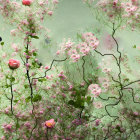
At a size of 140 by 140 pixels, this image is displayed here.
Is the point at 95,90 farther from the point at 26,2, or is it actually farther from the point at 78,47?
the point at 26,2

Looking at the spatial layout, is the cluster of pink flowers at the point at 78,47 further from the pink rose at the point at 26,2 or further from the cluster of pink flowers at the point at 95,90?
the pink rose at the point at 26,2

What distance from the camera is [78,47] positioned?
138 centimetres

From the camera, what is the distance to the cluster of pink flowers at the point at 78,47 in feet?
4.43

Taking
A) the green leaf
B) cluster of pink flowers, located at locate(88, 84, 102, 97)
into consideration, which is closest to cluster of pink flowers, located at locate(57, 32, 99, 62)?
cluster of pink flowers, located at locate(88, 84, 102, 97)

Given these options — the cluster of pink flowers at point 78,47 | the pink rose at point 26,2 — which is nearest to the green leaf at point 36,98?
the cluster of pink flowers at point 78,47

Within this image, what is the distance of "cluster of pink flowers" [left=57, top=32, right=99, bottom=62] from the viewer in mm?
1351

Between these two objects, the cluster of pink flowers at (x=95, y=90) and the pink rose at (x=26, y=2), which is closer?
the cluster of pink flowers at (x=95, y=90)

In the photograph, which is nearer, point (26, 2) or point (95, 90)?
point (95, 90)

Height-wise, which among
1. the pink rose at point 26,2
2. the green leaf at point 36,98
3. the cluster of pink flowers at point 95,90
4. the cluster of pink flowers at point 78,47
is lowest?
the green leaf at point 36,98

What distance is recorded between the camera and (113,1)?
1.47 metres

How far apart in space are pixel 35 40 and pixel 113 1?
1.84ft

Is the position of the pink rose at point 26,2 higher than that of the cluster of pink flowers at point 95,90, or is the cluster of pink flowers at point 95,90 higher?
the pink rose at point 26,2

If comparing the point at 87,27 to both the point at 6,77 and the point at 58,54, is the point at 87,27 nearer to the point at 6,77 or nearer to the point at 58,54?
the point at 58,54

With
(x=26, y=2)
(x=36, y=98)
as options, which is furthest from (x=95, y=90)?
(x=26, y=2)
